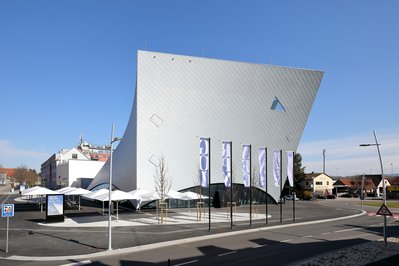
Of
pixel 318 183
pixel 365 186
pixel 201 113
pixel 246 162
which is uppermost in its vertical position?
pixel 201 113

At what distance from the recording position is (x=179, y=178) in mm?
47531

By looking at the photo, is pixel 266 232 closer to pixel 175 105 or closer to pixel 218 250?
pixel 218 250

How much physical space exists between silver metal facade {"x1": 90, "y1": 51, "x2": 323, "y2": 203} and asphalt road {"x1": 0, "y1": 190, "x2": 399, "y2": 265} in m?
18.2

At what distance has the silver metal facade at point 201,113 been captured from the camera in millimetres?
44906

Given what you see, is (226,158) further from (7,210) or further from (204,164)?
(7,210)

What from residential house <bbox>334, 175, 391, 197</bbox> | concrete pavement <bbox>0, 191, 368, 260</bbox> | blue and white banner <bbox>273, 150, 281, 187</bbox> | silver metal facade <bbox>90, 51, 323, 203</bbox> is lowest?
residential house <bbox>334, 175, 391, 197</bbox>

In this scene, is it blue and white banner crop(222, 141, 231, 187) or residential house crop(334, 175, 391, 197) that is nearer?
blue and white banner crop(222, 141, 231, 187)

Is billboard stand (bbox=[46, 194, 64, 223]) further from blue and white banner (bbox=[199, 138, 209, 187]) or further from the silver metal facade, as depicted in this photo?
the silver metal facade

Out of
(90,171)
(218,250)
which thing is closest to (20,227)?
(218,250)

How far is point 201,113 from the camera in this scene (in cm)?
4822

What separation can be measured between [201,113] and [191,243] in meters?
28.5

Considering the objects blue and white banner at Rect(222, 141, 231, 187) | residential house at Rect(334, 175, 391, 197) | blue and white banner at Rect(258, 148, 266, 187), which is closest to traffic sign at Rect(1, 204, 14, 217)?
blue and white banner at Rect(222, 141, 231, 187)

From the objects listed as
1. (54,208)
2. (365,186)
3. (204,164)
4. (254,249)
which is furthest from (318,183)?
(254,249)

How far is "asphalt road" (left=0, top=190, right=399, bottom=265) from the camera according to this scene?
16.3 meters
